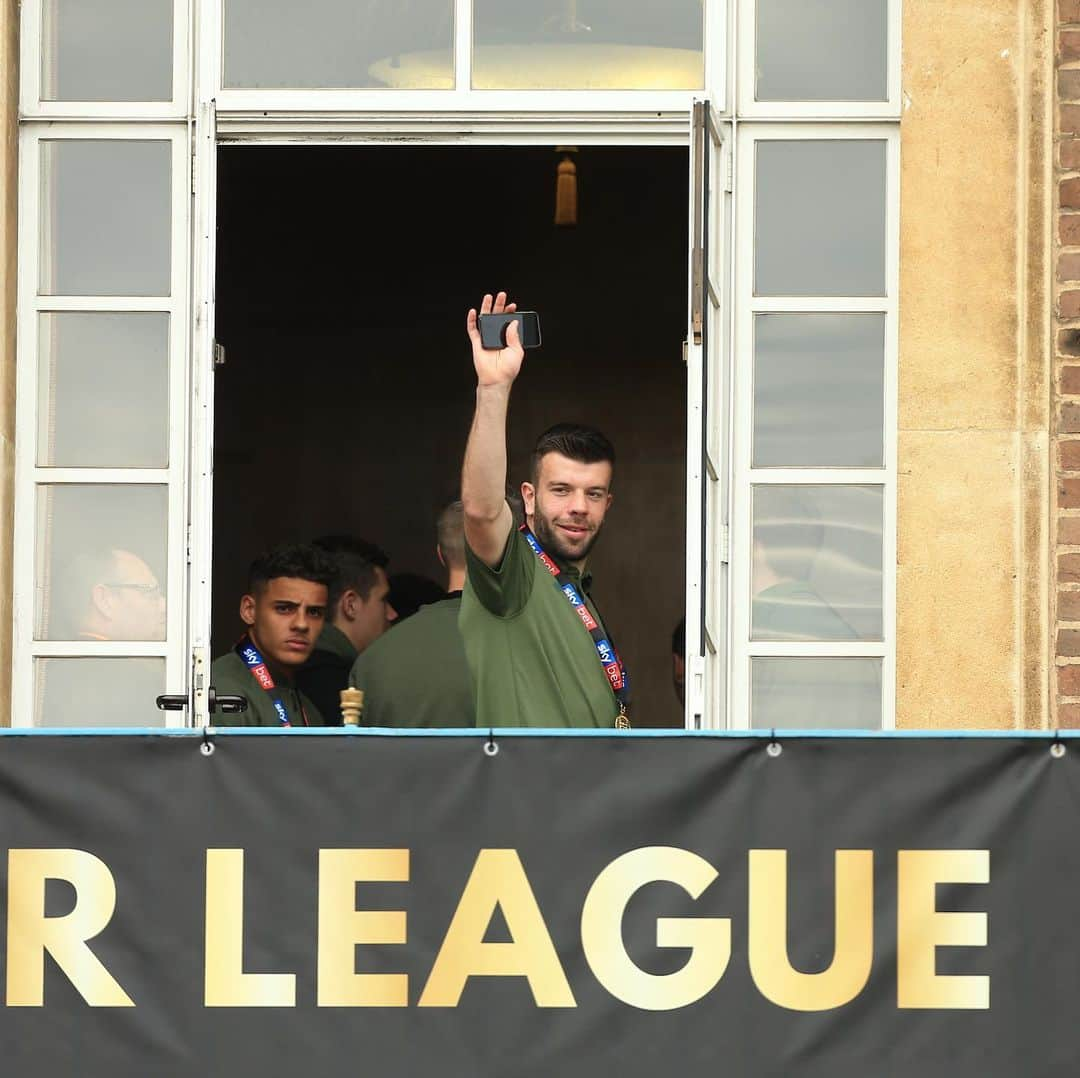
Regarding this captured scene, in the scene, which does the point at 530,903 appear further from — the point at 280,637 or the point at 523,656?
the point at 280,637

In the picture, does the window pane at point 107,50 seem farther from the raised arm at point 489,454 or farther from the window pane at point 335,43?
the raised arm at point 489,454

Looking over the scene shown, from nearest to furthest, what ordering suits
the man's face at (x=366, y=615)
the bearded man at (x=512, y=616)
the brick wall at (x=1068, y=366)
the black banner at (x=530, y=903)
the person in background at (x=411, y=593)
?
the black banner at (x=530, y=903) < the brick wall at (x=1068, y=366) < the bearded man at (x=512, y=616) < the man's face at (x=366, y=615) < the person in background at (x=411, y=593)

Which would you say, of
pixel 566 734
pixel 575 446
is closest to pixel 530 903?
pixel 566 734

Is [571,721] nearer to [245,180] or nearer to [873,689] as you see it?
[873,689]

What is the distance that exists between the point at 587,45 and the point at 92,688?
2529 millimetres

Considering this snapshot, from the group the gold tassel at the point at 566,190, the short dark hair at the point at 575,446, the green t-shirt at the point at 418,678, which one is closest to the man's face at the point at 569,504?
the short dark hair at the point at 575,446

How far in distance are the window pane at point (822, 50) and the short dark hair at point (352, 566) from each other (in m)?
3.13

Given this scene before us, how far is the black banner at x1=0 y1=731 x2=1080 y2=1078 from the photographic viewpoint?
5.68 m

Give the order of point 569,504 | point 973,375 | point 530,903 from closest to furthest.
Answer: point 530,903, point 973,375, point 569,504

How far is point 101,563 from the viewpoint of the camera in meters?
7.32

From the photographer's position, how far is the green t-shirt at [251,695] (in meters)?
8.19

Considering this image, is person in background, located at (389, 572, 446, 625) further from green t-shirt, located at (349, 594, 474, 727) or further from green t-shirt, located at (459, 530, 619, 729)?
green t-shirt, located at (459, 530, 619, 729)

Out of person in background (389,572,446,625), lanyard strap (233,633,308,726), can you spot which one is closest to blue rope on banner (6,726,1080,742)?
lanyard strap (233,633,308,726)

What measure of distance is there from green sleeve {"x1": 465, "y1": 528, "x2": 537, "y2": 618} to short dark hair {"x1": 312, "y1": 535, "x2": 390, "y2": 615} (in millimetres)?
2332
